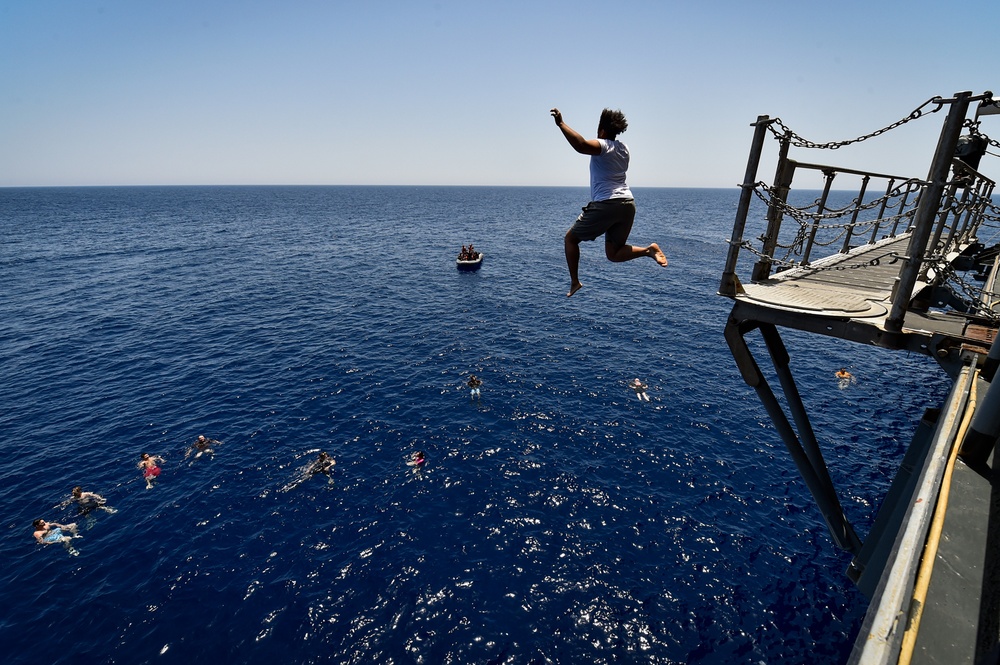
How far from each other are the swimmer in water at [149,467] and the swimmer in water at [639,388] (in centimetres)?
2198

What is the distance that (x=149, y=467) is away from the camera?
18766 mm

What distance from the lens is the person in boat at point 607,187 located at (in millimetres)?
6541

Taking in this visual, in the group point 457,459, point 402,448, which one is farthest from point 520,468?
point 402,448

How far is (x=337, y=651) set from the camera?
1209 cm

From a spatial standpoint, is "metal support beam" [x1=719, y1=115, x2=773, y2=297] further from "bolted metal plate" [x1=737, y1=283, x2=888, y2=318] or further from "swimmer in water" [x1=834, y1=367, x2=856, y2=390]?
"swimmer in water" [x1=834, y1=367, x2=856, y2=390]

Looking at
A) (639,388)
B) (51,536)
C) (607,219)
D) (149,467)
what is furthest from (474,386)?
(607,219)

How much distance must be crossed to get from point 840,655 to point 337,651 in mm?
13060

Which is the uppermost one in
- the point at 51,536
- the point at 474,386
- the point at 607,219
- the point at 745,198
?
the point at 745,198

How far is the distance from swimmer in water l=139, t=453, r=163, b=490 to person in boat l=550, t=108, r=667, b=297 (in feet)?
64.6

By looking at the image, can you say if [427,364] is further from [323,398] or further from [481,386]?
[323,398]

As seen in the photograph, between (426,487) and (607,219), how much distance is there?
46.0ft

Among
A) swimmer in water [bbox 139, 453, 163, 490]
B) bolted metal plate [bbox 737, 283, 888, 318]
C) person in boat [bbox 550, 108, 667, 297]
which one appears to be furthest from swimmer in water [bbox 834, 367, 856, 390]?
swimmer in water [bbox 139, 453, 163, 490]

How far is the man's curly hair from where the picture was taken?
259 inches

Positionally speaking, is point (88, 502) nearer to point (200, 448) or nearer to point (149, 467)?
point (149, 467)
